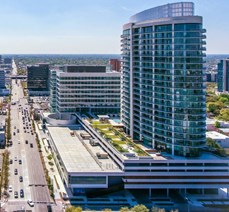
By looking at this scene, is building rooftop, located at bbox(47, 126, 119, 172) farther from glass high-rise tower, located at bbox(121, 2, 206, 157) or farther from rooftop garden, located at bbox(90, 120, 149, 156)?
glass high-rise tower, located at bbox(121, 2, 206, 157)

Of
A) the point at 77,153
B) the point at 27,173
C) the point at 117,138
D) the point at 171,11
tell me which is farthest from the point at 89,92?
the point at 171,11

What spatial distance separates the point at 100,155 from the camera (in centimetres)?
10119

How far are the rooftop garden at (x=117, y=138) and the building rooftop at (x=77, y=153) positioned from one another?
12.1ft

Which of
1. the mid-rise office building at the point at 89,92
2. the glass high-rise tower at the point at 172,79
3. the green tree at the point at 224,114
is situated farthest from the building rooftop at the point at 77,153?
the green tree at the point at 224,114

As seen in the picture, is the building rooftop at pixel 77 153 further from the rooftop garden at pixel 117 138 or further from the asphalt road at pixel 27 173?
the asphalt road at pixel 27 173

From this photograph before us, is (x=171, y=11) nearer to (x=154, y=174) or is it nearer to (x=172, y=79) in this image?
(x=172, y=79)

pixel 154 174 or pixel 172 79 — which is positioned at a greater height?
pixel 172 79

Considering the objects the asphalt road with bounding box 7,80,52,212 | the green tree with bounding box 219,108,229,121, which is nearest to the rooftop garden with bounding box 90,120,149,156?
the asphalt road with bounding box 7,80,52,212

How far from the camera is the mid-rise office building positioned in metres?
156

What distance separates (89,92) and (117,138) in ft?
164

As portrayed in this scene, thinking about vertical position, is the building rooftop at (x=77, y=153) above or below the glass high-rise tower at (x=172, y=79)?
below

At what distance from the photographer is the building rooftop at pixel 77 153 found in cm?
9256

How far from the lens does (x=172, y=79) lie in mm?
94750

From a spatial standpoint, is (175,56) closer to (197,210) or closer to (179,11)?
(179,11)
